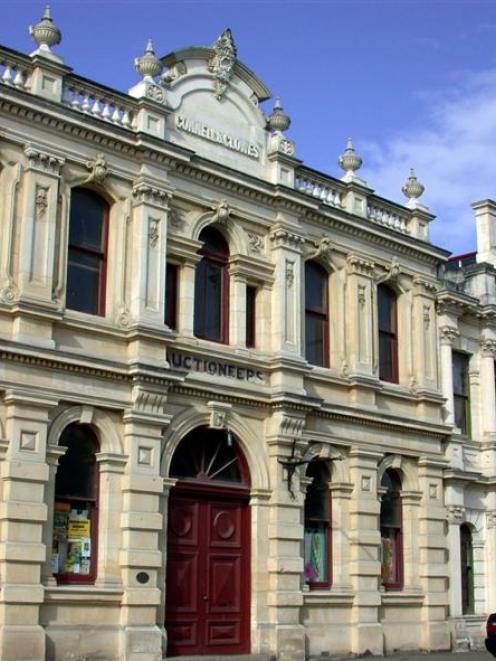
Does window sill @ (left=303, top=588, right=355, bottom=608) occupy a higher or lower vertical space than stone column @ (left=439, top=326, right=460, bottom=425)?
lower

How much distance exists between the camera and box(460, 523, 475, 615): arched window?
28.0 meters

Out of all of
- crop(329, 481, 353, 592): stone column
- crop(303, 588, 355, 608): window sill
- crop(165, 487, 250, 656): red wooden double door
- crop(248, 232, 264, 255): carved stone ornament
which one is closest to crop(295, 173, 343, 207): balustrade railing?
crop(248, 232, 264, 255): carved stone ornament

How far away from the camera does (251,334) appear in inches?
946

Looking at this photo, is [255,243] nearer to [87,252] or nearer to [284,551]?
[87,252]

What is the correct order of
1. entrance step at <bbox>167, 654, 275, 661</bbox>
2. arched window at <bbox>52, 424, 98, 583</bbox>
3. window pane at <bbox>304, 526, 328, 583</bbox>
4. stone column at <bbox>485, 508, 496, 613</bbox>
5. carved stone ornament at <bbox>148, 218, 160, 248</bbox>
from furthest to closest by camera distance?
stone column at <bbox>485, 508, 496, 613</bbox> < window pane at <bbox>304, 526, 328, 583</bbox> < carved stone ornament at <bbox>148, 218, 160, 248</bbox> < entrance step at <bbox>167, 654, 275, 661</bbox> < arched window at <bbox>52, 424, 98, 583</bbox>

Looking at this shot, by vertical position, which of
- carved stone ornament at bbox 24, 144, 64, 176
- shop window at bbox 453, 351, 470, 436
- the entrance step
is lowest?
the entrance step

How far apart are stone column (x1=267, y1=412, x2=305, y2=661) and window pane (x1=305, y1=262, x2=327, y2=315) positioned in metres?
3.15

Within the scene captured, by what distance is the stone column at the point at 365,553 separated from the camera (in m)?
24.1

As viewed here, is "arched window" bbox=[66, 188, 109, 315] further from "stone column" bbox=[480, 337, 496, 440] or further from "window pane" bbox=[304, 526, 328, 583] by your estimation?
"stone column" bbox=[480, 337, 496, 440]

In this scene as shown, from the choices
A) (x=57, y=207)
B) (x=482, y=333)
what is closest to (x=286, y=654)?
(x=57, y=207)

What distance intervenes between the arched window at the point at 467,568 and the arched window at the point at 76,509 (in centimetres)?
1184

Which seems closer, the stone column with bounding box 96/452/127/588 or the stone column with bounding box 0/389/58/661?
the stone column with bounding box 0/389/58/661

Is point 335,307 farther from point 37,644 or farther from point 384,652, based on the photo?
point 37,644

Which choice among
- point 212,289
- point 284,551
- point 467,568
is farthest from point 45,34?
point 467,568
